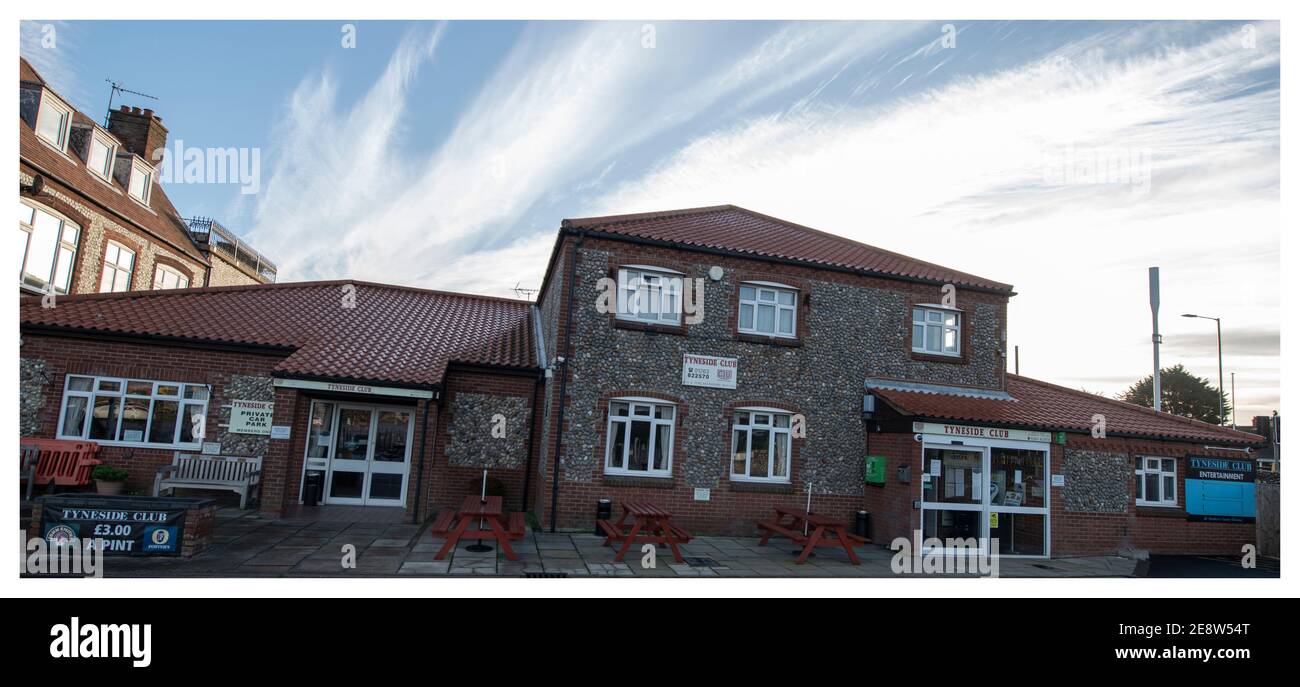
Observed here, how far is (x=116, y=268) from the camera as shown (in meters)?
17.9

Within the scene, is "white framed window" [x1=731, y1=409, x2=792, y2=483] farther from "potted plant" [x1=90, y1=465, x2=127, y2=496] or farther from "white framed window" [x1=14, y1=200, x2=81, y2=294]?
"white framed window" [x1=14, y1=200, x2=81, y2=294]

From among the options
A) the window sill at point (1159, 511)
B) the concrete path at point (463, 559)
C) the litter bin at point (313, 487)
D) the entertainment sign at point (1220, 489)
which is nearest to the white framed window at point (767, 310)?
the concrete path at point (463, 559)

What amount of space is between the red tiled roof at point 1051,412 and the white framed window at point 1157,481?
577 millimetres

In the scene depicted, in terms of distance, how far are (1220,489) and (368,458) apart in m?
17.2

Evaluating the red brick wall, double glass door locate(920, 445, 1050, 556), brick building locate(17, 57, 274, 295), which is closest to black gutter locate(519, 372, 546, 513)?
the red brick wall

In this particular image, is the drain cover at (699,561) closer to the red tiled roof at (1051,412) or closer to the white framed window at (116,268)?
the red tiled roof at (1051,412)

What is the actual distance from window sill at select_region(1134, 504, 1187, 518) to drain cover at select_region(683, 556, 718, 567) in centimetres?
923

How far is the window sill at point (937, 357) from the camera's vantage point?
13.8 meters

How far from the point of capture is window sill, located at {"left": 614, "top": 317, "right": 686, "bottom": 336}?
40.5 feet

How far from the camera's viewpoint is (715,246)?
12.9m

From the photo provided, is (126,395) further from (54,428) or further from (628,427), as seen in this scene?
(628,427)

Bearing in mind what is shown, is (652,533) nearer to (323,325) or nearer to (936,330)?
(936,330)

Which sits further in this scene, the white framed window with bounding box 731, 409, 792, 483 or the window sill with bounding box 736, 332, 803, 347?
the window sill with bounding box 736, 332, 803, 347

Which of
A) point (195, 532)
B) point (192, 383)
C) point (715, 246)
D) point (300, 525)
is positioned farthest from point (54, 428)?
point (715, 246)
